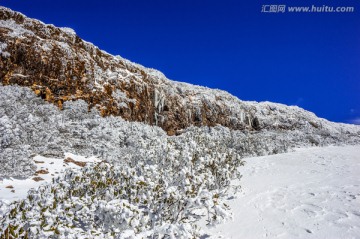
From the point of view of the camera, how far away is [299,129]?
5122 cm

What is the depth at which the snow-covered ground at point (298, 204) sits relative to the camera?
703 centimetres

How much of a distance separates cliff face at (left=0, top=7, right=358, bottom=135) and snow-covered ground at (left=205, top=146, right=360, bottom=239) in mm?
21162

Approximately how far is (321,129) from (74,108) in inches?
1897

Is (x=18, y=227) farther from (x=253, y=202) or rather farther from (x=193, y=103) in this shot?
(x=193, y=103)

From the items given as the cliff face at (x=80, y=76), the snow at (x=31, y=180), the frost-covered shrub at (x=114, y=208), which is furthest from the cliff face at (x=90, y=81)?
the frost-covered shrub at (x=114, y=208)

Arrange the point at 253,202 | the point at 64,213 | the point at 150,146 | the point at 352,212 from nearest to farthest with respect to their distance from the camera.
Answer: the point at 64,213
the point at 352,212
the point at 253,202
the point at 150,146

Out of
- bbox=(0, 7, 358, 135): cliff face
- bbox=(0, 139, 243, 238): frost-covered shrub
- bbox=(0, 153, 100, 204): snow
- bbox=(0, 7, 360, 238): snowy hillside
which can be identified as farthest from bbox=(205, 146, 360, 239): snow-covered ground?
bbox=(0, 7, 358, 135): cliff face

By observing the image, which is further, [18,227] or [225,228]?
[225,228]

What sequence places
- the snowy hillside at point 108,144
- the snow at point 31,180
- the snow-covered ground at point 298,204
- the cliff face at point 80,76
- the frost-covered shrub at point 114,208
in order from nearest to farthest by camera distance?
the frost-covered shrub at point 114,208 < the snowy hillside at point 108,144 < the snow-covered ground at point 298,204 < the snow at point 31,180 < the cliff face at point 80,76

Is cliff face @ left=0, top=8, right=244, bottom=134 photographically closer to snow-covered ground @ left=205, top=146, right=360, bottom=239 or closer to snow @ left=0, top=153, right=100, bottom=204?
snow @ left=0, top=153, right=100, bottom=204

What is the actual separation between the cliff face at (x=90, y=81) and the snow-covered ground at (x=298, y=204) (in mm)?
21162

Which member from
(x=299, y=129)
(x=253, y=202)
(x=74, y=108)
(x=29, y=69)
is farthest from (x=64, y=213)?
(x=299, y=129)

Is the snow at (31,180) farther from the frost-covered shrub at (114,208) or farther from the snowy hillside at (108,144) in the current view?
the frost-covered shrub at (114,208)

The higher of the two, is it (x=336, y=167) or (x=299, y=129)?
(x=299, y=129)
